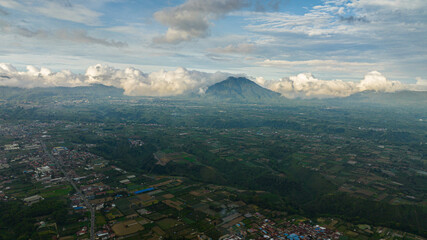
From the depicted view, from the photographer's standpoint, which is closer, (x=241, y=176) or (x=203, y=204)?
(x=203, y=204)

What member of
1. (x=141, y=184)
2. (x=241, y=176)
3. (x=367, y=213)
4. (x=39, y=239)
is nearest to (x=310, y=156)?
(x=241, y=176)

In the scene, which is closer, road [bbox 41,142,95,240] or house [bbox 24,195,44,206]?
road [bbox 41,142,95,240]

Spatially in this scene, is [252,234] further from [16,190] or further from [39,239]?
[16,190]

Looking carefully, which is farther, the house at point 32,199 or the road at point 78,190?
the house at point 32,199

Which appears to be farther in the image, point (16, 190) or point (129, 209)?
point (16, 190)

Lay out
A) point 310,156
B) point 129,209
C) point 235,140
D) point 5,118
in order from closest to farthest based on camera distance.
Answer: point 129,209 → point 310,156 → point 235,140 → point 5,118

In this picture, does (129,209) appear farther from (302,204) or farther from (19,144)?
(19,144)

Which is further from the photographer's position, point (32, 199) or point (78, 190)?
point (78, 190)

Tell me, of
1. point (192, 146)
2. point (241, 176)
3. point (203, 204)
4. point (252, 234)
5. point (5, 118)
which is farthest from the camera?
point (5, 118)

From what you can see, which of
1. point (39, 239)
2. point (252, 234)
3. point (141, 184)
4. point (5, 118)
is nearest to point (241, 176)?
point (141, 184)
